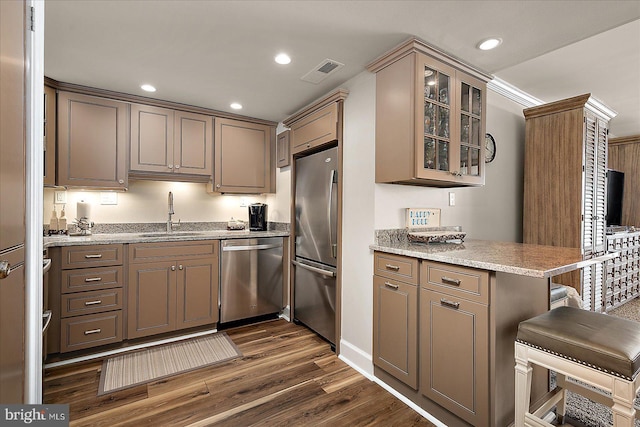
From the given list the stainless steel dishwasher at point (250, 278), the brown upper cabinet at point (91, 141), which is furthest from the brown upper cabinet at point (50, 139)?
the stainless steel dishwasher at point (250, 278)

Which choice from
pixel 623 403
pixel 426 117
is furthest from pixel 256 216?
pixel 623 403

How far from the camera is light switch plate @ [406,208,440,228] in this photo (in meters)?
2.28

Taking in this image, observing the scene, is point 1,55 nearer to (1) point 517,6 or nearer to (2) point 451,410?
(1) point 517,6

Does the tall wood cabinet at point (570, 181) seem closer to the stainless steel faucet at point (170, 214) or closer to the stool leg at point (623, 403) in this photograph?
the stool leg at point (623, 403)

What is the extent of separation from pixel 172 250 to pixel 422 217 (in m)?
2.25

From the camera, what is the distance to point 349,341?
2.40 meters

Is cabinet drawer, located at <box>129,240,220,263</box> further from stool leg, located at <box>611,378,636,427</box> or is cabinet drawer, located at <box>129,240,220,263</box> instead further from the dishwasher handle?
stool leg, located at <box>611,378,636,427</box>

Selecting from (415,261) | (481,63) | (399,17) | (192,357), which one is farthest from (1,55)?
(481,63)

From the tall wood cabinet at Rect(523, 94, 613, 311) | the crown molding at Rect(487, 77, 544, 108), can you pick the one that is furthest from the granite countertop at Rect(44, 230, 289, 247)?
the tall wood cabinet at Rect(523, 94, 613, 311)

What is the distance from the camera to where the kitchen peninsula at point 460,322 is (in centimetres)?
143

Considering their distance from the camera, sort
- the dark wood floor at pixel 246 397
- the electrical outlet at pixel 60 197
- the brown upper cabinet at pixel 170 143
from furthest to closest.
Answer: the brown upper cabinet at pixel 170 143
the electrical outlet at pixel 60 197
the dark wood floor at pixel 246 397

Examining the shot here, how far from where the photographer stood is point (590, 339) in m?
1.18

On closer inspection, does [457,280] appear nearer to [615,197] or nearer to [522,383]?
[522,383]

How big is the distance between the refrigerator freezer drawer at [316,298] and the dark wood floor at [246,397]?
303 mm
